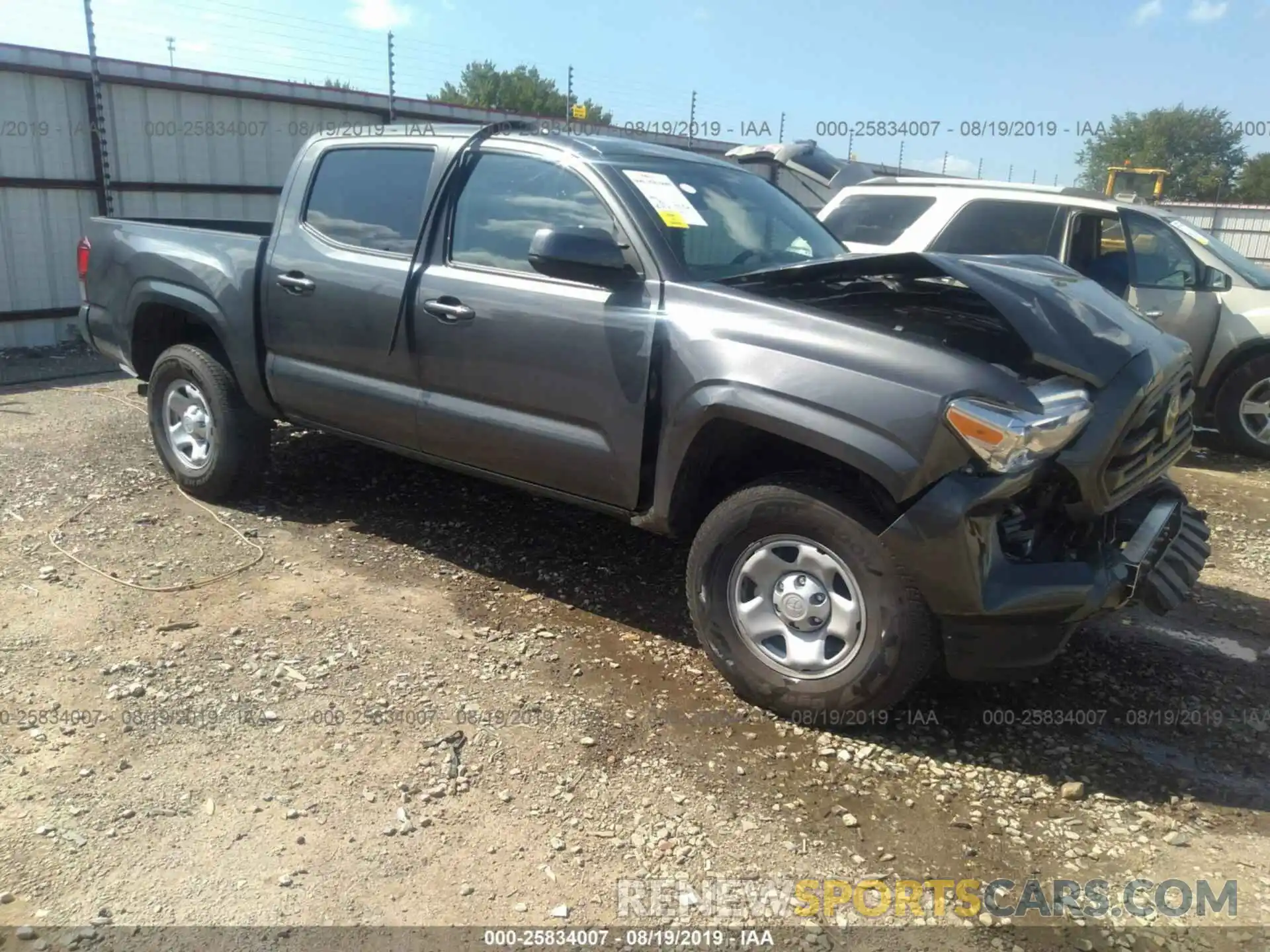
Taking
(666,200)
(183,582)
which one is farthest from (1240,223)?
(183,582)

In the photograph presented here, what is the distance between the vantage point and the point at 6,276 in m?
9.25

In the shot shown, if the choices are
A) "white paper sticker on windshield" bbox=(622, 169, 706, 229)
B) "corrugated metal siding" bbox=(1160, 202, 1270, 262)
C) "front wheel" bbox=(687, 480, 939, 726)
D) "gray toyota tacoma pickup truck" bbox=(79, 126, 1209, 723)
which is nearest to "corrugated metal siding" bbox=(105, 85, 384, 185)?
"gray toyota tacoma pickup truck" bbox=(79, 126, 1209, 723)

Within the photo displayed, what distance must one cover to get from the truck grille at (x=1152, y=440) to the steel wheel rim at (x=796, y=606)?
0.88 metres

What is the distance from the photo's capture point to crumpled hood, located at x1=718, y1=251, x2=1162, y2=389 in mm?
3053

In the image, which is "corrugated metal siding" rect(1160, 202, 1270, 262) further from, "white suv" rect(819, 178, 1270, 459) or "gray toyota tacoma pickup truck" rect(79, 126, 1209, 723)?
"gray toyota tacoma pickup truck" rect(79, 126, 1209, 723)

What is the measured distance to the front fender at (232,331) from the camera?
4750 mm

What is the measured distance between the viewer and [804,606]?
319 centimetres

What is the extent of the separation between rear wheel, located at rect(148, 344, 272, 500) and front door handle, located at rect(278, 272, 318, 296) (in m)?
0.70

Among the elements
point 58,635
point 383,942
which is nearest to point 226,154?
point 58,635

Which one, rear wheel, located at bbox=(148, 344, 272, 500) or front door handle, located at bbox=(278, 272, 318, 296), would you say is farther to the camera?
rear wheel, located at bbox=(148, 344, 272, 500)

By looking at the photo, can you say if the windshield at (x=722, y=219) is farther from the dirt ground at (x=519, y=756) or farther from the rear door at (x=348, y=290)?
the dirt ground at (x=519, y=756)

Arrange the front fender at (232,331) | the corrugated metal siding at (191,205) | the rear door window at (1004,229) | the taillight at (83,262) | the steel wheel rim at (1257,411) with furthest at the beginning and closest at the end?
the corrugated metal siding at (191,205) → the rear door window at (1004,229) → the steel wheel rim at (1257,411) → the taillight at (83,262) → the front fender at (232,331)

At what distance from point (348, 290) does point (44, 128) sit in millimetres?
7085

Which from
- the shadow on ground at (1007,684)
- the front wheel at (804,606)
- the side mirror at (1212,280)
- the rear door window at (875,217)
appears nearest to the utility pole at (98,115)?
the shadow on ground at (1007,684)
